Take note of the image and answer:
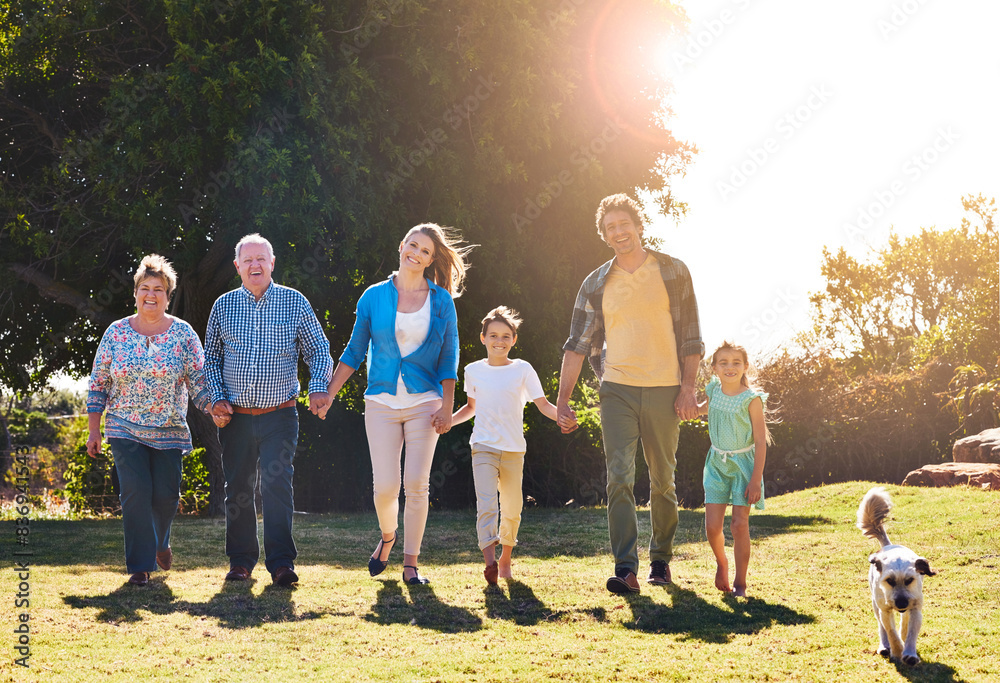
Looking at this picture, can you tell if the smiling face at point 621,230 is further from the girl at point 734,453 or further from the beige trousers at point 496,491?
the beige trousers at point 496,491

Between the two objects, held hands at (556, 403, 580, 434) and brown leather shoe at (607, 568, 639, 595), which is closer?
brown leather shoe at (607, 568, 639, 595)

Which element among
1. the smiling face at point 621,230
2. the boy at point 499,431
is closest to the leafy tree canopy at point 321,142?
the boy at point 499,431

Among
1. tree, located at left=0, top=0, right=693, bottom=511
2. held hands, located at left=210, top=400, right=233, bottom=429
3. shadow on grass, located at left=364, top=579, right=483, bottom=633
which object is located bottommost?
shadow on grass, located at left=364, top=579, right=483, bottom=633

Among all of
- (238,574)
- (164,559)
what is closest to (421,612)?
(238,574)

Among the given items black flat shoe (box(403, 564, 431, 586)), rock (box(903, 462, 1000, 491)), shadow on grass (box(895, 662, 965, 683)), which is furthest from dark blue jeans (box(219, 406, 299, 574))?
rock (box(903, 462, 1000, 491))

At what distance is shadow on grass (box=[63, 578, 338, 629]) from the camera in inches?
189

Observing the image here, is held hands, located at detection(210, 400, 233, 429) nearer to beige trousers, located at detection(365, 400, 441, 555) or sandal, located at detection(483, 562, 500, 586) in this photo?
beige trousers, located at detection(365, 400, 441, 555)

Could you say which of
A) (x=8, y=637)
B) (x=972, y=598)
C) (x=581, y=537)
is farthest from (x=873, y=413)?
(x=8, y=637)

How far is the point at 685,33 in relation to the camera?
14.5m

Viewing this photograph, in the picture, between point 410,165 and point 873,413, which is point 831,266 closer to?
point 873,413

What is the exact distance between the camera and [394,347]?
596 centimetres

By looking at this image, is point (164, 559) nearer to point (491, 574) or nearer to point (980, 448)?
point (491, 574)

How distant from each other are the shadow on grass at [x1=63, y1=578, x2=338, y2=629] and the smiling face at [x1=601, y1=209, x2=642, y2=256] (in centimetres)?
292

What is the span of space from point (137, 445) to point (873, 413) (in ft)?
49.7
